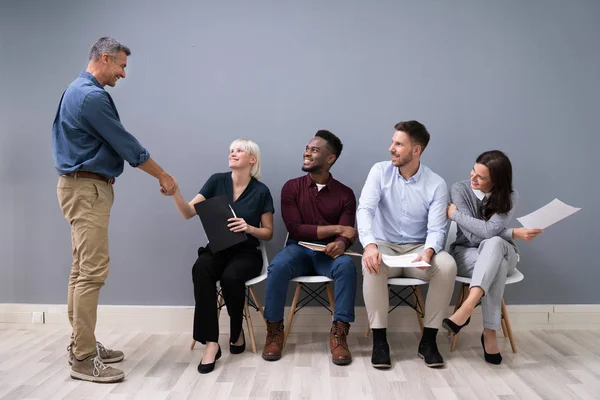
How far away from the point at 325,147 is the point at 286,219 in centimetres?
50

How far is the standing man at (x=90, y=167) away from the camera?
2713mm

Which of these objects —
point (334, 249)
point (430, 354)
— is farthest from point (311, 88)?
point (430, 354)

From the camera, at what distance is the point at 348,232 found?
3.39m

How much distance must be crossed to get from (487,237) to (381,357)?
91 cm

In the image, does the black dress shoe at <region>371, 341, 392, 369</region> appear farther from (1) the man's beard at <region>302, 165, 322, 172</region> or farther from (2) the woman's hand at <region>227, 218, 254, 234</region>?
(1) the man's beard at <region>302, 165, 322, 172</region>

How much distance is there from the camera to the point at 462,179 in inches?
146

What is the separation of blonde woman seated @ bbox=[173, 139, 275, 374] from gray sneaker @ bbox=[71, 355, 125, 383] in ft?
1.39

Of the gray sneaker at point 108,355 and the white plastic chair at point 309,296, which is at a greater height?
the white plastic chair at point 309,296

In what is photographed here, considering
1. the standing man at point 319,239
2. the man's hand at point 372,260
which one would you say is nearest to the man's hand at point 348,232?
the standing man at point 319,239

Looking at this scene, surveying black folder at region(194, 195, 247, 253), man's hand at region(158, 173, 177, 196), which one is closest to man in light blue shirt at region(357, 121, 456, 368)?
black folder at region(194, 195, 247, 253)

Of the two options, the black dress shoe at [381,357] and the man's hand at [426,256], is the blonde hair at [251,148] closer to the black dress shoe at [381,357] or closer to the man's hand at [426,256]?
the man's hand at [426,256]

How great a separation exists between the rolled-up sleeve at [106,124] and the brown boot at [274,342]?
1214 mm

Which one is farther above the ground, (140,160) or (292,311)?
(140,160)

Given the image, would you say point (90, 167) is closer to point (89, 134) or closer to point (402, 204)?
point (89, 134)
